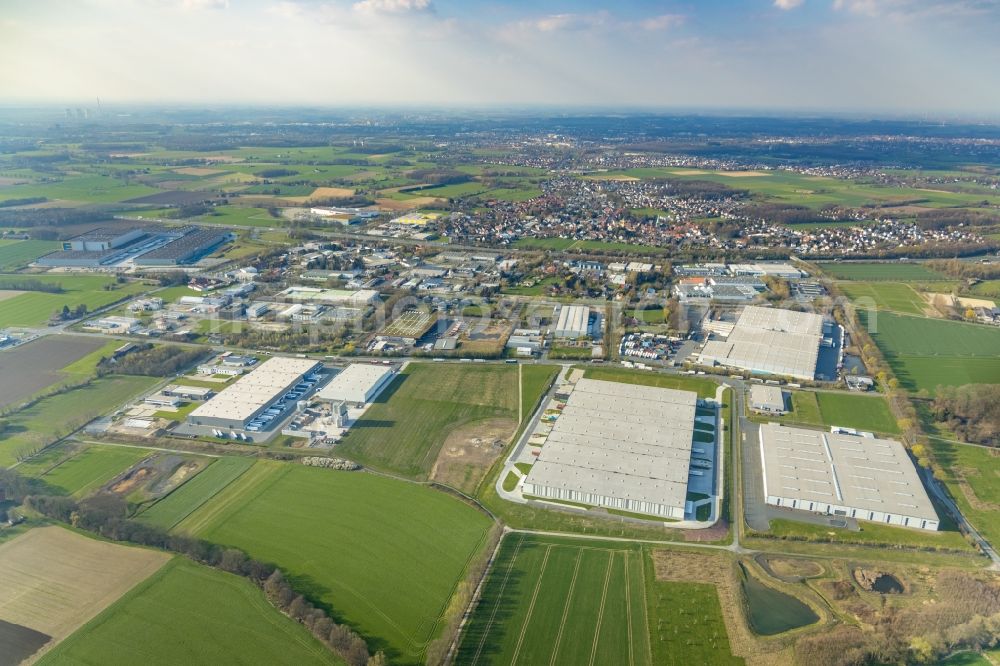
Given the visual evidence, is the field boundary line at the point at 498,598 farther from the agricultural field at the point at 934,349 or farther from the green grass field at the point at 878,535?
the agricultural field at the point at 934,349

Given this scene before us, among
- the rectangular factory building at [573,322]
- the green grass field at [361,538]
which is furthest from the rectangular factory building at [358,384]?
the rectangular factory building at [573,322]

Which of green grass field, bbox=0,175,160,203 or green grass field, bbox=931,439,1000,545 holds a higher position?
green grass field, bbox=0,175,160,203

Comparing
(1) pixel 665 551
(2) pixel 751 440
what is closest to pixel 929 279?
(2) pixel 751 440

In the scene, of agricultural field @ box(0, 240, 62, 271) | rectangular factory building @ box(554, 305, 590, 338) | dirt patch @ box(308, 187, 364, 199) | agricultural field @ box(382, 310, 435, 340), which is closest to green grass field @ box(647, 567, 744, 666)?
rectangular factory building @ box(554, 305, 590, 338)

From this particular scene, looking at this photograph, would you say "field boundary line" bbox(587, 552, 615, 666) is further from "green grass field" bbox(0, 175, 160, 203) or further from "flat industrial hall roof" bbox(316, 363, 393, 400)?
"green grass field" bbox(0, 175, 160, 203)

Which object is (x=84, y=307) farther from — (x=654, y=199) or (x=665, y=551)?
(x=654, y=199)

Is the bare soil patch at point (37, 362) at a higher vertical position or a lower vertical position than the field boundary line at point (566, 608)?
higher

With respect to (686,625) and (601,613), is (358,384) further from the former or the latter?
(686,625)
